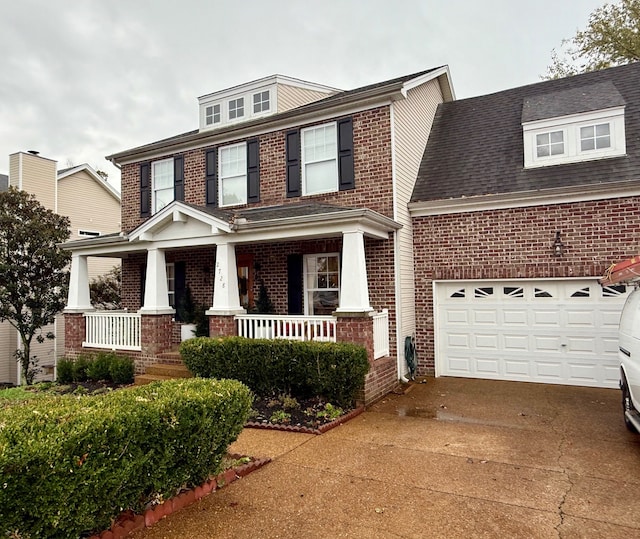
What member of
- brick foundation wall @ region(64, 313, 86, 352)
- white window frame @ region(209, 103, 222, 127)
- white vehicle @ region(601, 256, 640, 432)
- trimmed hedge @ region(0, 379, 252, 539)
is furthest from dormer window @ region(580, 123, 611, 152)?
brick foundation wall @ region(64, 313, 86, 352)

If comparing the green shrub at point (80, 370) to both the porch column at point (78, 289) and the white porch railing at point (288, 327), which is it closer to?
the porch column at point (78, 289)

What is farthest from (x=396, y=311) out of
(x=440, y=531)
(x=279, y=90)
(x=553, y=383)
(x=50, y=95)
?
(x=50, y=95)

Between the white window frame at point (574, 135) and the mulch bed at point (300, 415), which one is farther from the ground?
the white window frame at point (574, 135)

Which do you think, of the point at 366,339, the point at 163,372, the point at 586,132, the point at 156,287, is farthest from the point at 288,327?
the point at 586,132

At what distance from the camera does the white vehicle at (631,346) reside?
5.04 metres

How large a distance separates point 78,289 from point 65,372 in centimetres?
220

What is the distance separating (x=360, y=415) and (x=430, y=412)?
1.19 m

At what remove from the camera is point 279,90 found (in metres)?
12.3

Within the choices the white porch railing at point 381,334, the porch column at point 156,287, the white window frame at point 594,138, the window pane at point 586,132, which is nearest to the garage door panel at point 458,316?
the white porch railing at point 381,334

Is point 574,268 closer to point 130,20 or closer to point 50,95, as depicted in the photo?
A: point 130,20

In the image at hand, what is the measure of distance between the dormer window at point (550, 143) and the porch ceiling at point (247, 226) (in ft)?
12.7

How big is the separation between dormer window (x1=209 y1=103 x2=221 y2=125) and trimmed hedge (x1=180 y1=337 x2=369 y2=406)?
7.56 m

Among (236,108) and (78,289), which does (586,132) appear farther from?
(78,289)

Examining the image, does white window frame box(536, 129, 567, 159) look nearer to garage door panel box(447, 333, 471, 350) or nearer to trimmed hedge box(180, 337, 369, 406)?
garage door panel box(447, 333, 471, 350)
